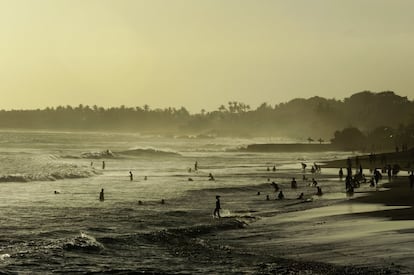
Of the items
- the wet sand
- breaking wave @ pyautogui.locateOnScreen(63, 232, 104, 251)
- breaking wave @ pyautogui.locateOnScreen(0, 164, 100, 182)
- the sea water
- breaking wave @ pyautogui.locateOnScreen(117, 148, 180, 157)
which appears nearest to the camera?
the wet sand

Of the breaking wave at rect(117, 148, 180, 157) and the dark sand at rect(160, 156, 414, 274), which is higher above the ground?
the breaking wave at rect(117, 148, 180, 157)

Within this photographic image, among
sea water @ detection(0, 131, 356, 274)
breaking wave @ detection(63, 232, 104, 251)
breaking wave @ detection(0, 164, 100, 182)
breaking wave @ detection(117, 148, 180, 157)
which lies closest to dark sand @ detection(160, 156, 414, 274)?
sea water @ detection(0, 131, 356, 274)

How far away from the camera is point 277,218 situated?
34531 millimetres

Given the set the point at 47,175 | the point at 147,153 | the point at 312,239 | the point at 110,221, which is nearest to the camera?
the point at 312,239

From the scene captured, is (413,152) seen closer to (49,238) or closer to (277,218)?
(277,218)

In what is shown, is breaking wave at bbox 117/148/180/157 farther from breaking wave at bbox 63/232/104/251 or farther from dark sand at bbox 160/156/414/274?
breaking wave at bbox 63/232/104/251

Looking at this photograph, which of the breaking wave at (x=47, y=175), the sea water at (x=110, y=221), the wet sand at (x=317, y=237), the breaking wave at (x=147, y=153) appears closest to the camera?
the wet sand at (x=317, y=237)

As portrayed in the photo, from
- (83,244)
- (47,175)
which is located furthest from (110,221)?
(47,175)

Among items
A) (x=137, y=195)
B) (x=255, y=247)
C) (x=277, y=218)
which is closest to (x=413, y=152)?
(x=137, y=195)

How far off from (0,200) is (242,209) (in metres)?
17.0

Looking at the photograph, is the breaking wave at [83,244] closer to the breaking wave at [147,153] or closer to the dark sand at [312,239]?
the dark sand at [312,239]

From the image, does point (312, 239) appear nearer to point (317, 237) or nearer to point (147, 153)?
point (317, 237)

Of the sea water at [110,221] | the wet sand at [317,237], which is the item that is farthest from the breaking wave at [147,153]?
the wet sand at [317,237]

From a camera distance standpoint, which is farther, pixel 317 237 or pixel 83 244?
pixel 317 237
